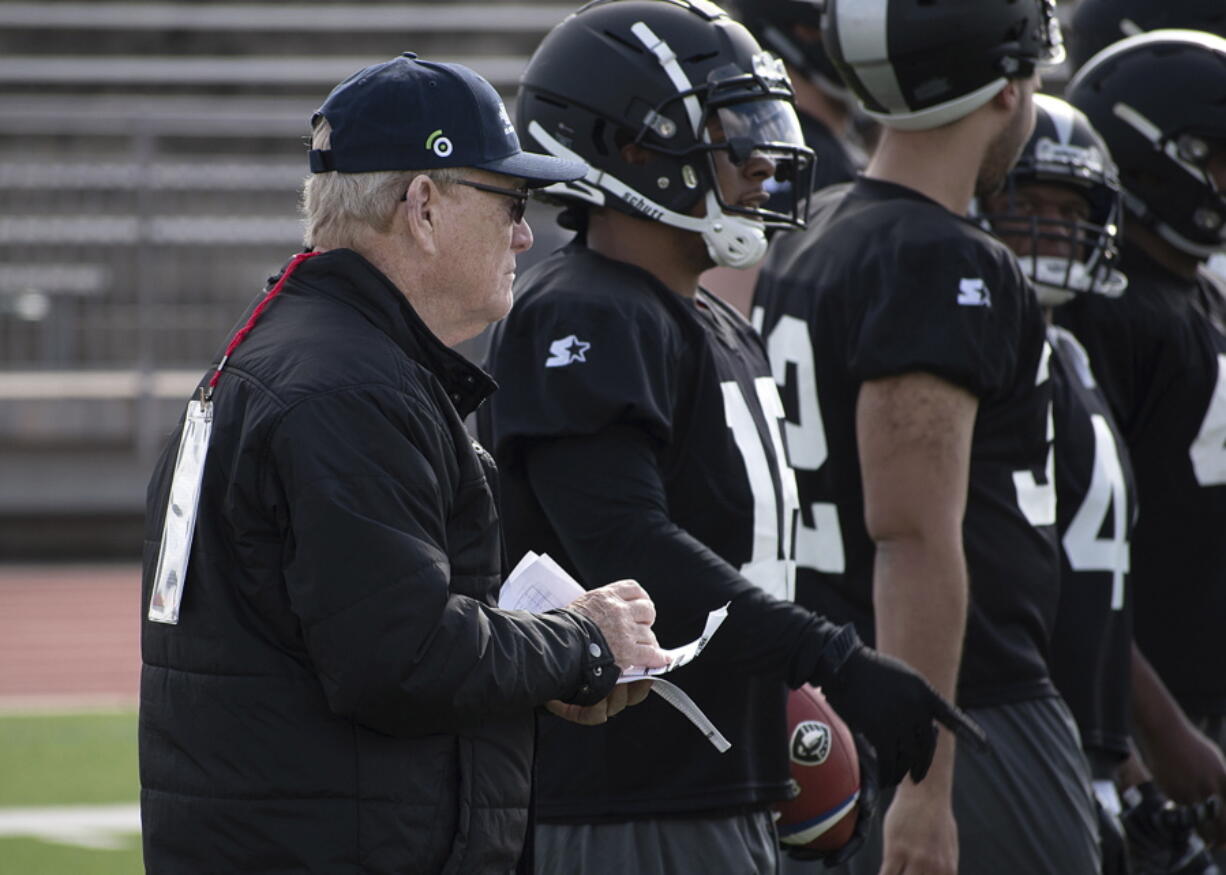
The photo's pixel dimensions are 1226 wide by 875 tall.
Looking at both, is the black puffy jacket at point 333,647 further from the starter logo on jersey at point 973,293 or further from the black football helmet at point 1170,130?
the black football helmet at point 1170,130

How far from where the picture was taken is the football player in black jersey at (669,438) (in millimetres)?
2822

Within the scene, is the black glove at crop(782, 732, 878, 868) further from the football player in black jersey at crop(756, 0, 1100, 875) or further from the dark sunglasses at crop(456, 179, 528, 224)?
the dark sunglasses at crop(456, 179, 528, 224)

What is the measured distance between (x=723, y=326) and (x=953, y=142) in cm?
68

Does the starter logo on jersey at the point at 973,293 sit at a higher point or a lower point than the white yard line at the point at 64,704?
higher

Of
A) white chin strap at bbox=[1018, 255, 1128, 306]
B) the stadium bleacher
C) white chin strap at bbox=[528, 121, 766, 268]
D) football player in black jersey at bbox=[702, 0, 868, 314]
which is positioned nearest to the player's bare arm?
white chin strap at bbox=[528, 121, 766, 268]

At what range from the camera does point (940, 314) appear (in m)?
3.22

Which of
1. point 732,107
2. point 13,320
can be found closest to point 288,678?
point 732,107

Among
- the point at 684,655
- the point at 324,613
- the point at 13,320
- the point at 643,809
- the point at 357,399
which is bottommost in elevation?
the point at 13,320

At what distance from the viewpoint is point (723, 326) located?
10.5ft

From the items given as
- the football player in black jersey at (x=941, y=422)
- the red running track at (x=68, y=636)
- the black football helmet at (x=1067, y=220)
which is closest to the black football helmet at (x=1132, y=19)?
the black football helmet at (x=1067, y=220)

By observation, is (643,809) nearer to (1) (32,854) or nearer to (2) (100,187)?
(1) (32,854)

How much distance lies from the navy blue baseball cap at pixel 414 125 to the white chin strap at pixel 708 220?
0.70m

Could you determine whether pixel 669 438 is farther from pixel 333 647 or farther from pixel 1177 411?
pixel 1177 411

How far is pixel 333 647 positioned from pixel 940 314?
4.76ft
